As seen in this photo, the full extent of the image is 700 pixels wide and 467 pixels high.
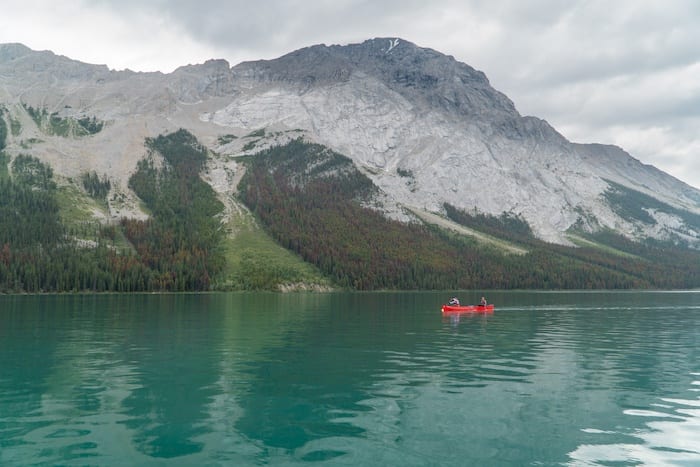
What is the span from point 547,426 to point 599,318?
83.9 metres

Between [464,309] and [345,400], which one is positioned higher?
[464,309]

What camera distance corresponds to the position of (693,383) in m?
42.4

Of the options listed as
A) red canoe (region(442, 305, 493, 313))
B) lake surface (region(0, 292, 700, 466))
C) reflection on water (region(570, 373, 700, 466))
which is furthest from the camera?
red canoe (region(442, 305, 493, 313))

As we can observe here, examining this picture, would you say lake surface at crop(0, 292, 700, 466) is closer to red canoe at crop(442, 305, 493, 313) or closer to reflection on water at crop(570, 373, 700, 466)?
reflection on water at crop(570, 373, 700, 466)

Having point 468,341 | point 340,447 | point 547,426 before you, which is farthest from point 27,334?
point 547,426

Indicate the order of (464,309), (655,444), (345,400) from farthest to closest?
(464,309) < (345,400) < (655,444)

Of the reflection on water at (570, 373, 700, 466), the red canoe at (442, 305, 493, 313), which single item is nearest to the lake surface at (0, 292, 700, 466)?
the reflection on water at (570, 373, 700, 466)

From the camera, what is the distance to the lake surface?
25547 mm

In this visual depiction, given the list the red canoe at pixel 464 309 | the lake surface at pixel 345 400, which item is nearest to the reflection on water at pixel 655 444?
the lake surface at pixel 345 400

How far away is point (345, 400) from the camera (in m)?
35.4

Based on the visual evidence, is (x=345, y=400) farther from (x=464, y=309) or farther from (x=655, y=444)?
(x=464, y=309)

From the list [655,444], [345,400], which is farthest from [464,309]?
[655,444]

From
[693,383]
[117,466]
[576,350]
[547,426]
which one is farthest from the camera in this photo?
[576,350]

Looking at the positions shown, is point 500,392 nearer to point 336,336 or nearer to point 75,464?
point 75,464
